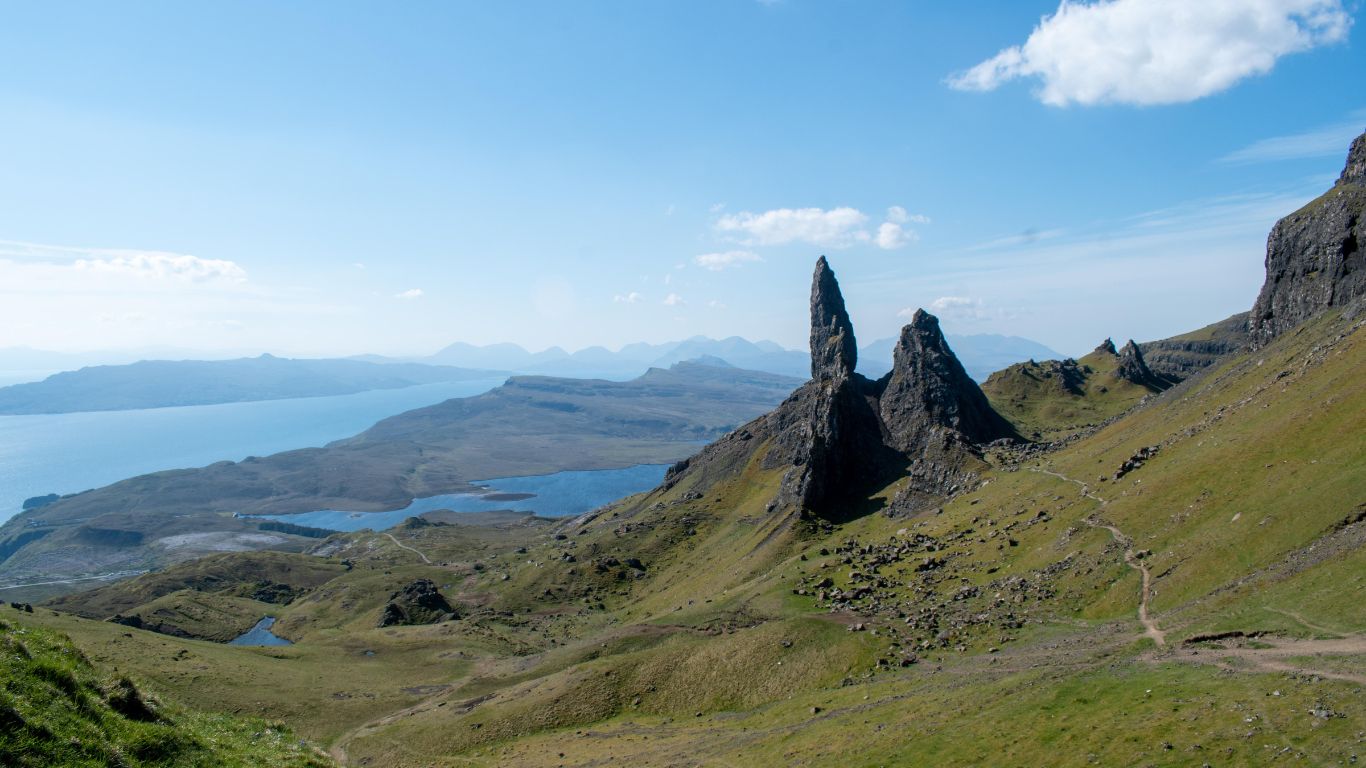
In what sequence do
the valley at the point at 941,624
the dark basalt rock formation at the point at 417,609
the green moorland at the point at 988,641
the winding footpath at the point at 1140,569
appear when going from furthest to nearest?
the dark basalt rock formation at the point at 417,609 < the winding footpath at the point at 1140,569 < the valley at the point at 941,624 < the green moorland at the point at 988,641

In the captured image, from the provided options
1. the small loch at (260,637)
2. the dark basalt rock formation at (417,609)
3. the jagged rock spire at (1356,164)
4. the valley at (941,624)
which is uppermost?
the jagged rock spire at (1356,164)

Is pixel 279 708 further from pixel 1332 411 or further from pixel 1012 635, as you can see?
pixel 1332 411

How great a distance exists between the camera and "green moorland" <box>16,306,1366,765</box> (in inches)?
1805

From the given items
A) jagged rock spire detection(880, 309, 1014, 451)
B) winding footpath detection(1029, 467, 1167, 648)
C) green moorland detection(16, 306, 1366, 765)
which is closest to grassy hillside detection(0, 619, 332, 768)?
green moorland detection(16, 306, 1366, 765)

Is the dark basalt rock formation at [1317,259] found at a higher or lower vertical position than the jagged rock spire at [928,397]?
higher

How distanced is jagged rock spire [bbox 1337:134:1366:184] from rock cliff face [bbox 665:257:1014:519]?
74644mm

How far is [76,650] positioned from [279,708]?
80.8m

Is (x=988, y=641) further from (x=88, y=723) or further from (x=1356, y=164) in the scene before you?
(x=1356, y=164)

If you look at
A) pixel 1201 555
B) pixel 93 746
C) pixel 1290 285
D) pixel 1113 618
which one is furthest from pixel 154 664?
pixel 1290 285

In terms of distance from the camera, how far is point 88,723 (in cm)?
1883

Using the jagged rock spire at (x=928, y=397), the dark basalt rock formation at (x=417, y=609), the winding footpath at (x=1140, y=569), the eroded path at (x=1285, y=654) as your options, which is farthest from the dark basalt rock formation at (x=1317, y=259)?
the dark basalt rock formation at (x=417, y=609)

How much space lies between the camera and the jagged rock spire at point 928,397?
158m

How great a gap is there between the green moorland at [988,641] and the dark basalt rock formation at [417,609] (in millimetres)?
11460

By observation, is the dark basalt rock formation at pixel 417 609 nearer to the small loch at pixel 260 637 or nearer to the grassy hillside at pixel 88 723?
the small loch at pixel 260 637
